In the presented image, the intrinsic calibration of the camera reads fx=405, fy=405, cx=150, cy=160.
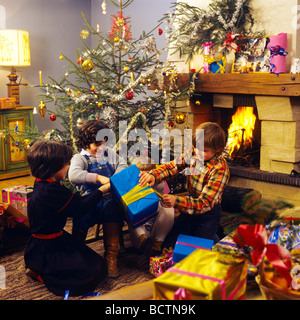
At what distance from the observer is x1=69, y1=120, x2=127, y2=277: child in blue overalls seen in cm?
244

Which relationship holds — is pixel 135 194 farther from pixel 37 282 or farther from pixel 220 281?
pixel 220 281

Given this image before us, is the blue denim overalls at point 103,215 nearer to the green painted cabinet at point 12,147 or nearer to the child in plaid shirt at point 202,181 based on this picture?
the child in plaid shirt at point 202,181

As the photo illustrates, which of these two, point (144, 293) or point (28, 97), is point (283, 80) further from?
point (28, 97)

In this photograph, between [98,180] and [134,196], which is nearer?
[134,196]

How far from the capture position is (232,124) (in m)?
3.90

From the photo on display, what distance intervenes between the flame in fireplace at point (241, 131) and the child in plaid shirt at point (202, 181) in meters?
1.43

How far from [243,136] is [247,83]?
0.66m

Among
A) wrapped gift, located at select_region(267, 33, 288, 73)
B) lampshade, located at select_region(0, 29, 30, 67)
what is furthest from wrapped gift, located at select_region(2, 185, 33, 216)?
wrapped gift, located at select_region(267, 33, 288, 73)

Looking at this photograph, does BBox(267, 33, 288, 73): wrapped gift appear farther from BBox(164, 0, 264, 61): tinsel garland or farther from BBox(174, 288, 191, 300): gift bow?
BBox(174, 288, 191, 300): gift bow

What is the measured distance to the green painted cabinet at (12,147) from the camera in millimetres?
4672

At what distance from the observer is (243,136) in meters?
3.83

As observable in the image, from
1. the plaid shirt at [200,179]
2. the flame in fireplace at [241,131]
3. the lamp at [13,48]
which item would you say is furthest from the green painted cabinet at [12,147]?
the plaid shirt at [200,179]

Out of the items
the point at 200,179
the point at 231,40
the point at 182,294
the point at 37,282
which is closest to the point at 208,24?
the point at 231,40

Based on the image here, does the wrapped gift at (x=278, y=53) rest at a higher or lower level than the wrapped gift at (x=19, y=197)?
higher
